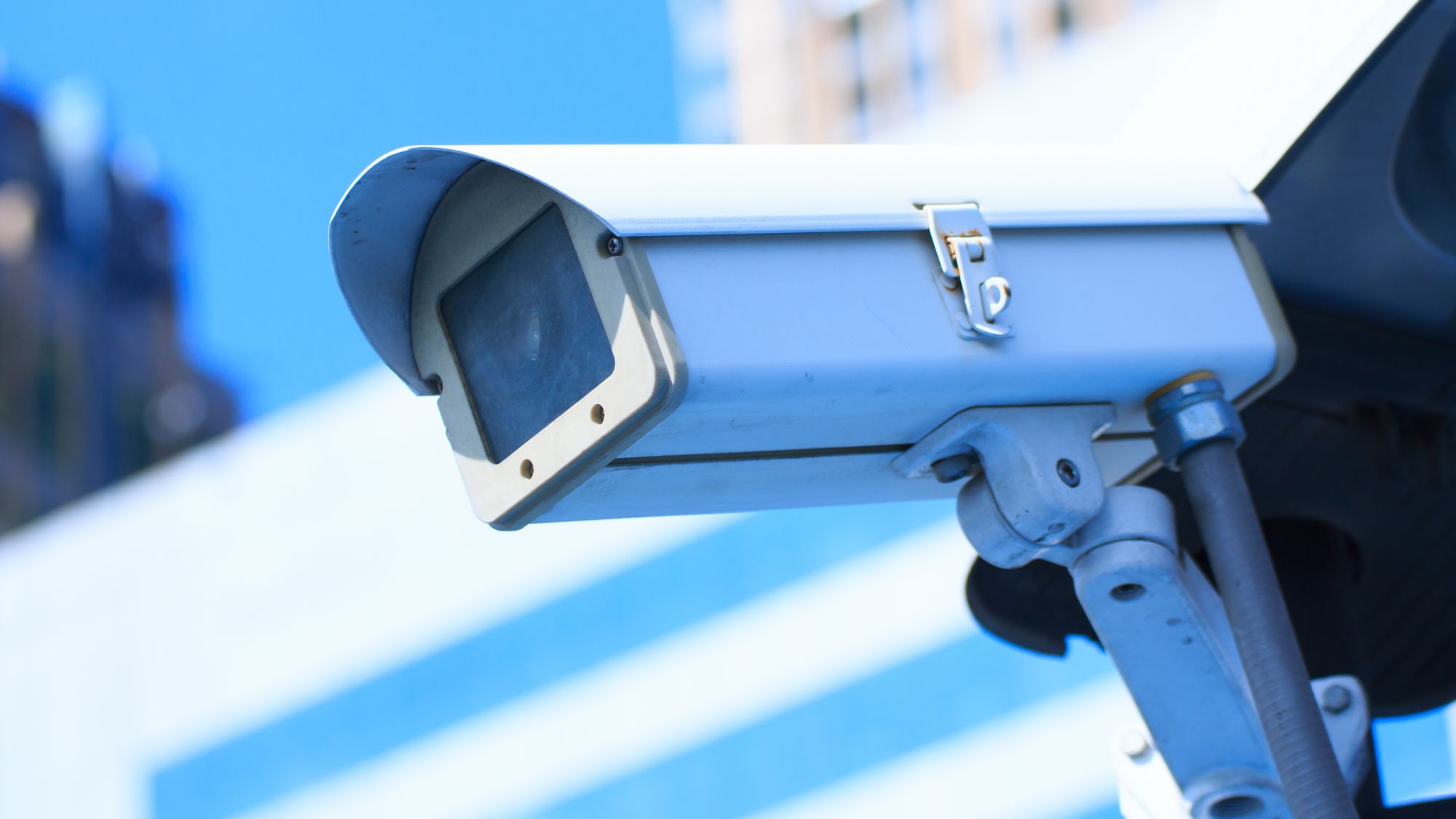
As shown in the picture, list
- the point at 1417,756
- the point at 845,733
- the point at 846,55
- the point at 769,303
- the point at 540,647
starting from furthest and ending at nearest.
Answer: the point at 846,55 → the point at 540,647 → the point at 845,733 → the point at 1417,756 → the point at 769,303

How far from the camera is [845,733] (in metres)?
16.0

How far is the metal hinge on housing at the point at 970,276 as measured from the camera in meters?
0.92

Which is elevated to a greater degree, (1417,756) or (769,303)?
(769,303)

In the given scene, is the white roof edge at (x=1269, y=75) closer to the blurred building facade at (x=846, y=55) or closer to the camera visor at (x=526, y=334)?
the camera visor at (x=526, y=334)

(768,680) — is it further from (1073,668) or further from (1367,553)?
(1367,553)

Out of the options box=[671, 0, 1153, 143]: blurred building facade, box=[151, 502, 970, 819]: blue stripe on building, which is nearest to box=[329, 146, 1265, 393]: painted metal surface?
box=[151, 502, 970, 819]: blue stripe on building

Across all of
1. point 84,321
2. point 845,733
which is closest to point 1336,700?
point 845,733

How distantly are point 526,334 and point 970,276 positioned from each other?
0.75 feet

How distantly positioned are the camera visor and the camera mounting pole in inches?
7.7

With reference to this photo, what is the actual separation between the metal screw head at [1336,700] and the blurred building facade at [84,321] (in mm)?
41180

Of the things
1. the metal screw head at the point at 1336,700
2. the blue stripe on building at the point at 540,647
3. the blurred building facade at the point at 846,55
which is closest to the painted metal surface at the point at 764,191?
the metal screw head at the point at 1336,700

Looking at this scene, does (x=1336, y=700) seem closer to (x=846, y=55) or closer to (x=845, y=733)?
(x=845, y=733)

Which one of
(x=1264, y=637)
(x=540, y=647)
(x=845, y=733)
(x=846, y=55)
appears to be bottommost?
(x=845, y=733)

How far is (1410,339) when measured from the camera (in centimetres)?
118
